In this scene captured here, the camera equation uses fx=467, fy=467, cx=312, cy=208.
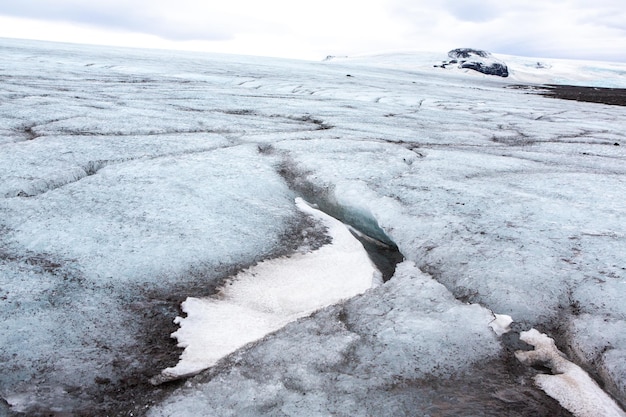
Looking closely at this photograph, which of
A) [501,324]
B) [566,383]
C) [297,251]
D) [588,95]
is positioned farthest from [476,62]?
[566,383]

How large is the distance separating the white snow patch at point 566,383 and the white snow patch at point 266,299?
0.48m

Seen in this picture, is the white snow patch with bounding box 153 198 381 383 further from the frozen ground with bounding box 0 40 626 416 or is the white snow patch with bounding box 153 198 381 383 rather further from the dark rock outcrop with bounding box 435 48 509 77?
the dark rock outcrop with bounding box 435 48 509 77

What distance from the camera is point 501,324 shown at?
1.20 m

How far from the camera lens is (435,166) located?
2.49 m

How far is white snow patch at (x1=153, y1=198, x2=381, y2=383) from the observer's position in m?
1.11

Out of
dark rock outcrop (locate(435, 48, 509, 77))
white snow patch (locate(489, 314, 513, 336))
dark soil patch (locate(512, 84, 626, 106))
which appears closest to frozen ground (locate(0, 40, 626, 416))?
white snow patch (locate(489, 314, 513, 336))

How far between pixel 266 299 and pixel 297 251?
0.31 meters

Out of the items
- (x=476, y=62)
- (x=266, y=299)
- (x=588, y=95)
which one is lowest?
(x=266, y=299)

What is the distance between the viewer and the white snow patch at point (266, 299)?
111 centimetres

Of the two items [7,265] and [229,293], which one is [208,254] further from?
[7,265]

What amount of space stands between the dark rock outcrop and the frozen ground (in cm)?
2886

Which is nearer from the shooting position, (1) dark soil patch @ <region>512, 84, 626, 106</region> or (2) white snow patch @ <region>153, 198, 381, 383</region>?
(2) white snow patch @ <region>153, 198, 381, 383</region>

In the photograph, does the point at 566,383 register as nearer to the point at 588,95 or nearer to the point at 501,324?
the point at 501,324

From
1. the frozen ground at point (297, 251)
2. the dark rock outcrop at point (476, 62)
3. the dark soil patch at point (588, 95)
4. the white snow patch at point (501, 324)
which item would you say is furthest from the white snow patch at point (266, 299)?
the dark rock outcrop at point (476, 62)
